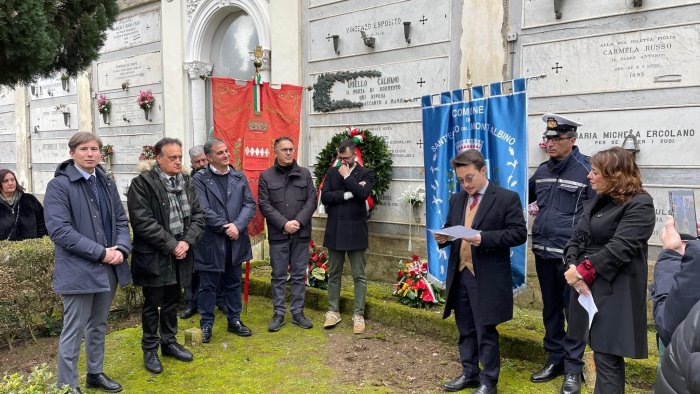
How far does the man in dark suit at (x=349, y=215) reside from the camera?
17.7ft

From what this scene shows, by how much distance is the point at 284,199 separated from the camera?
5500 millimetres

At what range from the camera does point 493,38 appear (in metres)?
6.11

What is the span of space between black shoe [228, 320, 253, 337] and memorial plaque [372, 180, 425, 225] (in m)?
2.59

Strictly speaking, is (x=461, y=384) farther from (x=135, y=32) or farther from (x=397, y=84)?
(x=135, y=32)

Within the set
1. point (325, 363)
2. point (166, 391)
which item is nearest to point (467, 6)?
point (325, 363)

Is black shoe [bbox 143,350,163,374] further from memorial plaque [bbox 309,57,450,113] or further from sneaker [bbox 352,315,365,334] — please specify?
memorial plaque [bbox 309,57,450,113]

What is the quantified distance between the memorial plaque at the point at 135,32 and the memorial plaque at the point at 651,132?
825cm

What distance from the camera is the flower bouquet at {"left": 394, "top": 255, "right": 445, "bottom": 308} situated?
18.4 feet

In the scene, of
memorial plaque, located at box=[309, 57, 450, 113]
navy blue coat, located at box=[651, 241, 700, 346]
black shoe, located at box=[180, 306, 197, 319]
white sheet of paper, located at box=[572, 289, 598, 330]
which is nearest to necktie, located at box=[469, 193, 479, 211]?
white sheet of paper, located at box=[572, 289, 598, 330]

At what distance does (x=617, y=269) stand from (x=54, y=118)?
1323cm

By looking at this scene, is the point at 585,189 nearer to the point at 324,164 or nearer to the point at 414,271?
the point at 414,271

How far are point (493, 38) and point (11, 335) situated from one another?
587 cm

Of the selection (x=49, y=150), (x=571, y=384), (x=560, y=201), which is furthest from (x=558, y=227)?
(x=49, y=150)

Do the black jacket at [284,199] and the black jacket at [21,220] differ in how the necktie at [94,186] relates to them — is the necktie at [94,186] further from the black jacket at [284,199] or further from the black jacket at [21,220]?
the black jacket at [21,220]
